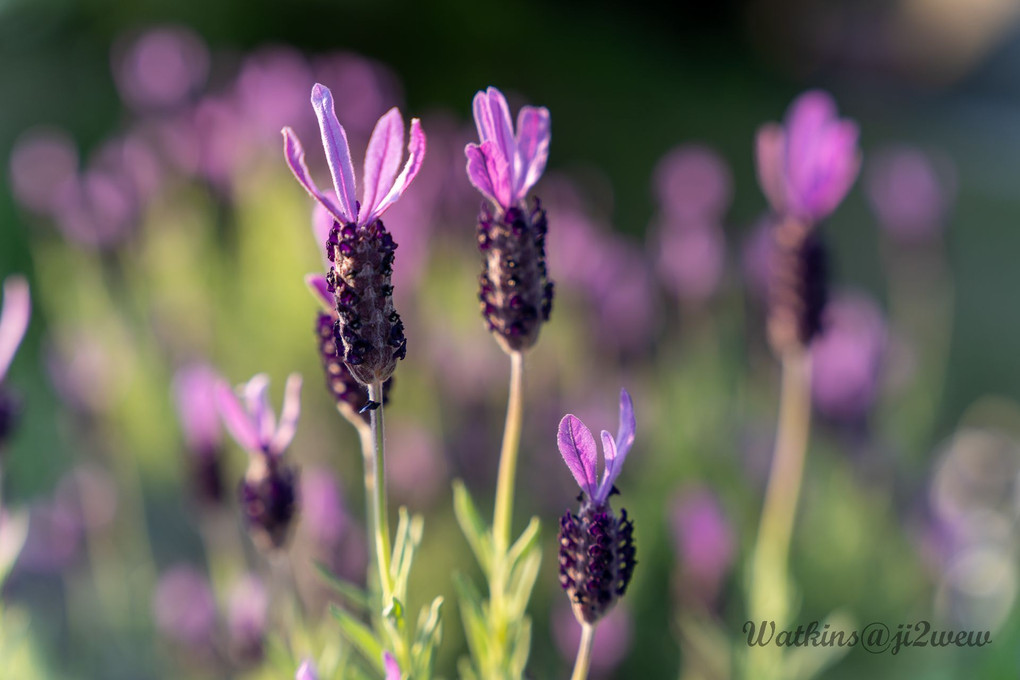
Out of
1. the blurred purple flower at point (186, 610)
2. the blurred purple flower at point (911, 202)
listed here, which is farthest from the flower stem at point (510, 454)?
the blurred purple flower at point (911, 202)

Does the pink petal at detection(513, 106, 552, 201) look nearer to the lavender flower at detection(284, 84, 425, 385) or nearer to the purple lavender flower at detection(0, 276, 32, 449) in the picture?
the lavender flower at detection(284, 84, 425, 385)

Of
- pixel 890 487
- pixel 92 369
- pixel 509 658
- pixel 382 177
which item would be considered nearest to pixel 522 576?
pixel 509 658

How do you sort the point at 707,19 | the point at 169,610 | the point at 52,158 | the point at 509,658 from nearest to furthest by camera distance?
the point at 509,658 < the point at 169,610 < the point at 52,158 < the point at 707,19

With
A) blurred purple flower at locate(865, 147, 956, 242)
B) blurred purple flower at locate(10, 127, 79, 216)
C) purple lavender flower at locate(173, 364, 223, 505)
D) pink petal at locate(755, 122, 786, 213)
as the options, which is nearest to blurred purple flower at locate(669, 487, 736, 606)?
pink petal at locate(755, 122, 786, 213)

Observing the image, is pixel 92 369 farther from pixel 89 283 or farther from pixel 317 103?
pixel 317 103

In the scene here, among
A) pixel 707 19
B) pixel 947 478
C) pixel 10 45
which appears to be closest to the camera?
pixel 947 478

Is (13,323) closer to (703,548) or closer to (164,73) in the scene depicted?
(703,548)

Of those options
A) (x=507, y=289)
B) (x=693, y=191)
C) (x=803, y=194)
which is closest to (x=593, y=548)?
(x=507, y=289)
